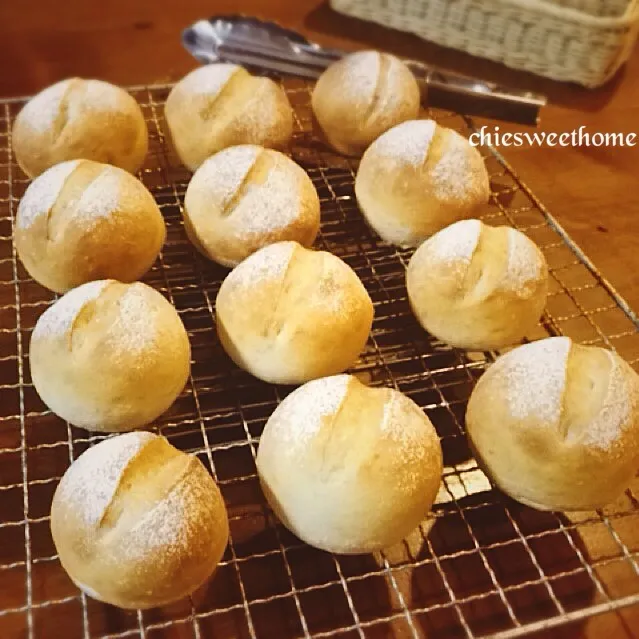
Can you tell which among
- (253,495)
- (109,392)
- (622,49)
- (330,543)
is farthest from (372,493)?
(622,49)

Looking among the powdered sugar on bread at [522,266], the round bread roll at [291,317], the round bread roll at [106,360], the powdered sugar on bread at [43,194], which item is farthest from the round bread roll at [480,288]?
the powdered sugar on bread at [43,194]

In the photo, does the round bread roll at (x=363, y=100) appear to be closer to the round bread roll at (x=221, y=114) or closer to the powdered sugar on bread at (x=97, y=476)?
the round bread roll at (x=221, y=114)

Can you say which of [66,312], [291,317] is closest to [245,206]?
[291,317]

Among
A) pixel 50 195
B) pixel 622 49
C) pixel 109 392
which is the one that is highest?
pixel 622 49

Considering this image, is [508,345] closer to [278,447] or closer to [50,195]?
[278,447]

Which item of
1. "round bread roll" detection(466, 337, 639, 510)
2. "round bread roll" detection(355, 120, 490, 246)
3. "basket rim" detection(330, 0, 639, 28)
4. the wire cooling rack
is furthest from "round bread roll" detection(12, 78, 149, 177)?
"basket rim" detection(330, 0, 639, 28)

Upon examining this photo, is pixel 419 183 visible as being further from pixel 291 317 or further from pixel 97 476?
pixel 97 476
